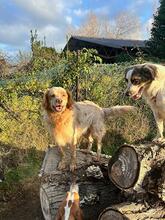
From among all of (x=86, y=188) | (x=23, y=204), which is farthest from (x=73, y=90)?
(x=86, y=188)

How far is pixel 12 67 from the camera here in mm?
12102

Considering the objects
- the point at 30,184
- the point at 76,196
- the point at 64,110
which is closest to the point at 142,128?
the point at 30,184

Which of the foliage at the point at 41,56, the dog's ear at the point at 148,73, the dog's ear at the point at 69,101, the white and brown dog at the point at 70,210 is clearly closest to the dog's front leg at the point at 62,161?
the dog's ear at the point at 69,101

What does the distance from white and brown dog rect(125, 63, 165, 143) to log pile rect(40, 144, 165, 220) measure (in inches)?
35.9

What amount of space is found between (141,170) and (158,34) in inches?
590

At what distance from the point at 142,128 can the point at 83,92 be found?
60.3 inches

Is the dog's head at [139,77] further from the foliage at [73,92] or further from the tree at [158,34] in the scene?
the tree at [158,34]

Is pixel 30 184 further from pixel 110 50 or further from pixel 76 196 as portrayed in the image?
pixel 110 50

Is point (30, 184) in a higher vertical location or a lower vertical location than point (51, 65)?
lower

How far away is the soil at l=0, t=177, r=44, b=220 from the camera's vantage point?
23.8 ft

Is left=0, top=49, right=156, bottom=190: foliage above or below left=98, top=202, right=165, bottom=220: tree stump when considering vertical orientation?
above

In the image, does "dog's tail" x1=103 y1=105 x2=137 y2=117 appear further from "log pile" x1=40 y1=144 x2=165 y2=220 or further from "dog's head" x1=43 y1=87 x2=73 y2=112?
"log pile" x1=40 y1=144 x2=165 y2=220

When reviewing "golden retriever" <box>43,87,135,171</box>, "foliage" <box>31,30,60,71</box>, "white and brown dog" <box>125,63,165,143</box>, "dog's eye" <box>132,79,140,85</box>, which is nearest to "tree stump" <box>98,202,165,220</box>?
"white and brown dog" <box>125,63,165,143</box>

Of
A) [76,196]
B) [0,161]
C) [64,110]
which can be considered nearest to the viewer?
[76,196]
